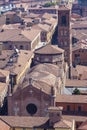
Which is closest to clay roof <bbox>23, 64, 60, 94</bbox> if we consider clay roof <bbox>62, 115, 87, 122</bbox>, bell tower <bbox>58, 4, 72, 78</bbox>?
clay roof <bbox>62, 115, 87, 122</bbox>

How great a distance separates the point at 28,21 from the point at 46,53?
174 feet

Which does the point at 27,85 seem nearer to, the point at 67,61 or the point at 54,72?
the point at 54,72

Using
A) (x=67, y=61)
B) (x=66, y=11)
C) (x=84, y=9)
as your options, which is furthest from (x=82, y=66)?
(x=84, y=9)

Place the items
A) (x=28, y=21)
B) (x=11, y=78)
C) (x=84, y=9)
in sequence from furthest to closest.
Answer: (x=84, y=9) < (x=28, y=21) < (x=11, y=78)

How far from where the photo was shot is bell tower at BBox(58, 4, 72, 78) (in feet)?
319

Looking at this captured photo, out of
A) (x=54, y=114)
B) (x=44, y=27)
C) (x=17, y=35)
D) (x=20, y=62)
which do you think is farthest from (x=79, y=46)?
(x=54, y=114)

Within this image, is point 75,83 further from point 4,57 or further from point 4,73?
point 4,57

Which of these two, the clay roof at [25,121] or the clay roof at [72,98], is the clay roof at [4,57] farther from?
the clay roof at [25,121]

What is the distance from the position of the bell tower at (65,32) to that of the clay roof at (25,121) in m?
34.3

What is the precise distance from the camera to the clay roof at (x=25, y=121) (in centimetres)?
6372

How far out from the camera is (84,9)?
573ft

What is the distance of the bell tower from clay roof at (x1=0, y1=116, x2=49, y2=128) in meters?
34.3

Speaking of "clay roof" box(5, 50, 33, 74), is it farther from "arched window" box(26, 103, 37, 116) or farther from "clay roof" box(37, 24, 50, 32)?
"clay roof" box(37, 24, 50, 32)

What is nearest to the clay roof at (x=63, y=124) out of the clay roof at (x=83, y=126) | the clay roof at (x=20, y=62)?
the clay roof at (x=83, y=126)
